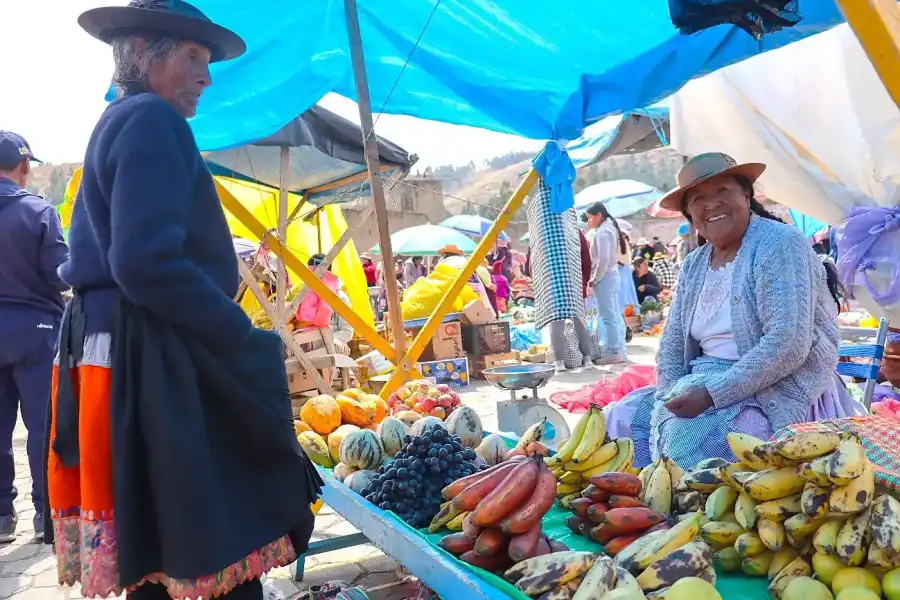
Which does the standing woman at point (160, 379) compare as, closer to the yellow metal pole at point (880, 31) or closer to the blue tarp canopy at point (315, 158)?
the yellow metal pole at point (880, 31)

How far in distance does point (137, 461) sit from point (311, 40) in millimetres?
2888

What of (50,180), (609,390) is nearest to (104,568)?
(609,390)

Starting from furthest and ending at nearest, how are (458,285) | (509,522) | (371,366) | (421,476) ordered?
(371,366), (458,285), (421,476), (509,522)

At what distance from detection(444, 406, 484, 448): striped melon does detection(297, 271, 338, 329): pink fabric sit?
4.41 meters

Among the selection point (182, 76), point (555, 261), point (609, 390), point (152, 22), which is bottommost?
point (609, 390)

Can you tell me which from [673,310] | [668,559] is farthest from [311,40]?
[668,559]

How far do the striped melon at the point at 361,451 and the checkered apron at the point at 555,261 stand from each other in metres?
4.35

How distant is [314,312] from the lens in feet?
24.5

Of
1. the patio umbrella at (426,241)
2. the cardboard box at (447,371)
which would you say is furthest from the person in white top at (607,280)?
the patio umbrella at (426,241)

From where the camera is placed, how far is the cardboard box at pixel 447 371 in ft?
25.3

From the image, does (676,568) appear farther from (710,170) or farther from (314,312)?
(314,312)

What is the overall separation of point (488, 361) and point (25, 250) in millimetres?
6091

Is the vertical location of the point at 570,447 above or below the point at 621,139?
below

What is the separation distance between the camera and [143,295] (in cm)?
165
